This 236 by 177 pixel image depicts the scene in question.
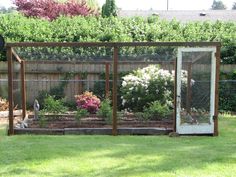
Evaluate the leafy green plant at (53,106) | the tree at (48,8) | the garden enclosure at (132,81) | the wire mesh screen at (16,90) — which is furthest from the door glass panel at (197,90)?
the tree at (48,8)

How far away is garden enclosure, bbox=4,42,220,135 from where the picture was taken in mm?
10023

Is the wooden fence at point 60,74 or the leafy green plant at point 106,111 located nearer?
the leafy green plant at point 106,111

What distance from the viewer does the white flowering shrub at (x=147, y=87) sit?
12164mm

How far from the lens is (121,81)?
1344 cm

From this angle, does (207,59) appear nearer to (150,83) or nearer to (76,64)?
(150,83)

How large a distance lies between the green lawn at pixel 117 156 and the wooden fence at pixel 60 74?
3.58 m

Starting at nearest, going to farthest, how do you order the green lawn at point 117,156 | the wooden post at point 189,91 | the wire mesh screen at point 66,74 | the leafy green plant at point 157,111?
the green lawn at point 117,156 → the wooden post at point 189,91 → the leafy green plant at point 157,111 → the wire mesh screen at point 66,74

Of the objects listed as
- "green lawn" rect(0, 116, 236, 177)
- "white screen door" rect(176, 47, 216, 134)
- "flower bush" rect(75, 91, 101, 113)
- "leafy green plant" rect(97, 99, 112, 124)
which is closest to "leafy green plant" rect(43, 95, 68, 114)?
"flower bush" rect(75, 91, 101, 113)

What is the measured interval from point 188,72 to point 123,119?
2.06m

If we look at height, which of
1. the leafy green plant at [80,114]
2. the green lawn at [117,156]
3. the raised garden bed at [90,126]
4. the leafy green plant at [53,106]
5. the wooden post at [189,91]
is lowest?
the green lawn at [117,156]

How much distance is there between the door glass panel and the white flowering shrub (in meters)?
1.71

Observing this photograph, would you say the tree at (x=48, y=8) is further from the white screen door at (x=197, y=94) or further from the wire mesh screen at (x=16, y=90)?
the white screen door at (x=197, y=94)

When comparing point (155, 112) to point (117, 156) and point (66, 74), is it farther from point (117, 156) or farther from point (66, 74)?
point (66, 74)

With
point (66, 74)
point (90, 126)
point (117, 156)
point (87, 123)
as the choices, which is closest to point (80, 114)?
point (87, 123)
